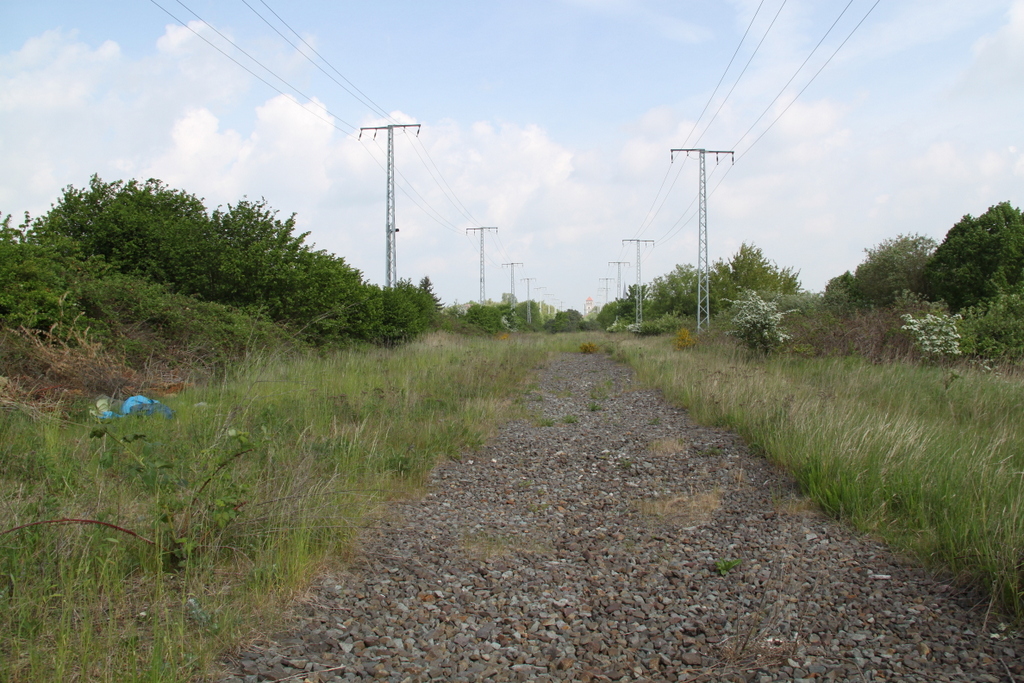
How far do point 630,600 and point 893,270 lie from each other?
36.3 metres

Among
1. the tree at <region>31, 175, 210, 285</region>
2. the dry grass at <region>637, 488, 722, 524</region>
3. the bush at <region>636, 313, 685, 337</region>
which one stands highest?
the tree at <region>31, 175, 210, 285</region>

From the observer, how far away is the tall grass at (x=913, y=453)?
3730mm

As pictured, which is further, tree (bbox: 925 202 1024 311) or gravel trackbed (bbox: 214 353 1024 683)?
tree (bbox: 925 202 1024 311)

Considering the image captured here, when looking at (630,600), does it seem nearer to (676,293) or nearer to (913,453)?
(913,453)

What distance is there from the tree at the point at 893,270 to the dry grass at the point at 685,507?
32.3 meters

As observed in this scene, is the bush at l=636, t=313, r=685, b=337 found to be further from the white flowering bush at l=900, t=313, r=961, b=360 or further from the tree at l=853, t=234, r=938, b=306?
the white flowering bush at l=900, t=313, r=961, b=360

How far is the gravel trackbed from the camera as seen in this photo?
2.90 metres

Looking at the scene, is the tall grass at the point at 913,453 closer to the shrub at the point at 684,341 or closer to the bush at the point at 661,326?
the shrub at the point at 684,341

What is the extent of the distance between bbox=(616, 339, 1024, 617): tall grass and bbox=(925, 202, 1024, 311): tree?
68.8 feet

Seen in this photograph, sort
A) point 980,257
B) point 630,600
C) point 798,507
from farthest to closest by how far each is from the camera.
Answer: point 980,257, point 798,507, point 630,600

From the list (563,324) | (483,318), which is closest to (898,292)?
(483,318)

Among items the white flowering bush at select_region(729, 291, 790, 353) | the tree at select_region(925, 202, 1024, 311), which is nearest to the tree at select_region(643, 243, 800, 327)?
the tree at select_region(925, 202, 1024, 311)

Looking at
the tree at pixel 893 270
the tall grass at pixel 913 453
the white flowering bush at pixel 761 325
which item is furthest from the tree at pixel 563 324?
the tall grass at pixel 913 453

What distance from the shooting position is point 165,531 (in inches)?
146
